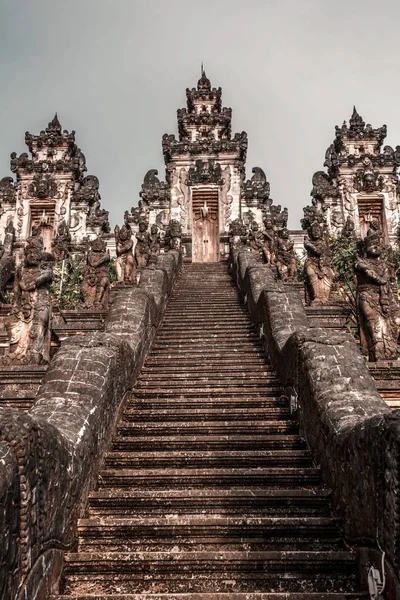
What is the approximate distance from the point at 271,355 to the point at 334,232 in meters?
18.3

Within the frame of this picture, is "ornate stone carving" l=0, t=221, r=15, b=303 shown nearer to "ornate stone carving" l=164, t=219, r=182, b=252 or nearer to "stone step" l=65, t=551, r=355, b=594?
"ornate stone carving" l=164, t=219, r=182, b=252

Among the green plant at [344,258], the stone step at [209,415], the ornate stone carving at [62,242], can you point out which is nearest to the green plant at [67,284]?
the ornate stone carving at [62,242]

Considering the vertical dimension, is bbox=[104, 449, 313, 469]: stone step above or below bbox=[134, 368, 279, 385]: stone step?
below

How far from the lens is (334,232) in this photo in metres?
25.4

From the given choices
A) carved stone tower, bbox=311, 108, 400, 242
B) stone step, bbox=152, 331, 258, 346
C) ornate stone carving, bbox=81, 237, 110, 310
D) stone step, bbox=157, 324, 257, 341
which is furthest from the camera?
carved stone tower, bbox=311, 108, 400, 242

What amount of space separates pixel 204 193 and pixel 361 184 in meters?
7.35

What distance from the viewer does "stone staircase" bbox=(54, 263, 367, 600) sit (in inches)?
162

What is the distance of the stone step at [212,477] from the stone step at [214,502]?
199 millimetres

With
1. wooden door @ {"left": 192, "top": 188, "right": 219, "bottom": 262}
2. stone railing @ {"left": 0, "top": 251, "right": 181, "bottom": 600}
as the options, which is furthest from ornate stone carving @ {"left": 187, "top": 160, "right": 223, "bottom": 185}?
stone railing @ {"left": 0, "top": 251, "right": 181, "bottom": 600}

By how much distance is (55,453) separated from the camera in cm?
410

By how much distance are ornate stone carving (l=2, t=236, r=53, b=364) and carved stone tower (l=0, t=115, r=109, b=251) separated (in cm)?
1650

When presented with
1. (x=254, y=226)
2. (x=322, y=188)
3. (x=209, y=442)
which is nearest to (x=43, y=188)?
(x=254, y=226)

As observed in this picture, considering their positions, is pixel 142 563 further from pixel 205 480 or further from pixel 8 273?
pixel 8 273

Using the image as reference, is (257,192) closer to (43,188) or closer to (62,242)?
(62,242)
